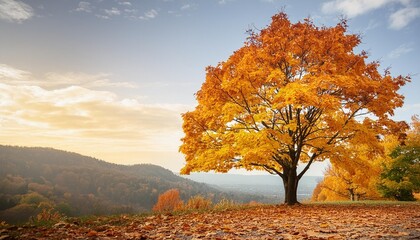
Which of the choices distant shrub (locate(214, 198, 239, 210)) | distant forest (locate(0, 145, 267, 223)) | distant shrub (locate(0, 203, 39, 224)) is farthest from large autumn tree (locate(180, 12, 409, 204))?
distant forest (locate(0, 145, 267, 223))

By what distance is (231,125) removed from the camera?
16.3 meters

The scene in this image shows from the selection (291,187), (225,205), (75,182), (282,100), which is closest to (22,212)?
(225,205)

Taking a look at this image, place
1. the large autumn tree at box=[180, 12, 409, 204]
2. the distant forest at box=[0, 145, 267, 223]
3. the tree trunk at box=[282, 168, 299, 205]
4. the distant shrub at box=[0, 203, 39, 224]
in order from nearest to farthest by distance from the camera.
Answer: the large autumn tree at box=[180, 12, 409, 204] < the tree trunk at box=[282, 168, 299, 205] < the distant shrub at box=[0, 203, 39, 224] < the distant forest at box=[0, 145, 267, 223]

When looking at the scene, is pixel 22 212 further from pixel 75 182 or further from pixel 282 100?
pixel 75 182

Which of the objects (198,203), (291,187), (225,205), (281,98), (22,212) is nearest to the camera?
(281,98)

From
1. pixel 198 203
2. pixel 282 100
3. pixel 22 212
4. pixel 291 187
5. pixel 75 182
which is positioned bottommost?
pixel 22 212

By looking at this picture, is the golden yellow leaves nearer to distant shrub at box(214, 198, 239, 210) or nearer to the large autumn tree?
the large autumn tree

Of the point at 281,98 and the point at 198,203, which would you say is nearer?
the point at 281,98

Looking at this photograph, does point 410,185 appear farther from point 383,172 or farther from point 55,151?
point 55,151

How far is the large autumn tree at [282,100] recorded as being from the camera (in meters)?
14.2

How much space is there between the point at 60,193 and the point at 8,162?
97.9ft

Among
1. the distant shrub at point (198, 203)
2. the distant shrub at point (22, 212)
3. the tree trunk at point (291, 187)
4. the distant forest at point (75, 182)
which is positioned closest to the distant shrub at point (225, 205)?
the distant shrub at point (198, 203)

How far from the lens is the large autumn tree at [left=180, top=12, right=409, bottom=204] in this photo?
1416 centimetres

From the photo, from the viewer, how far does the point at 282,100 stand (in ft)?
44.5
